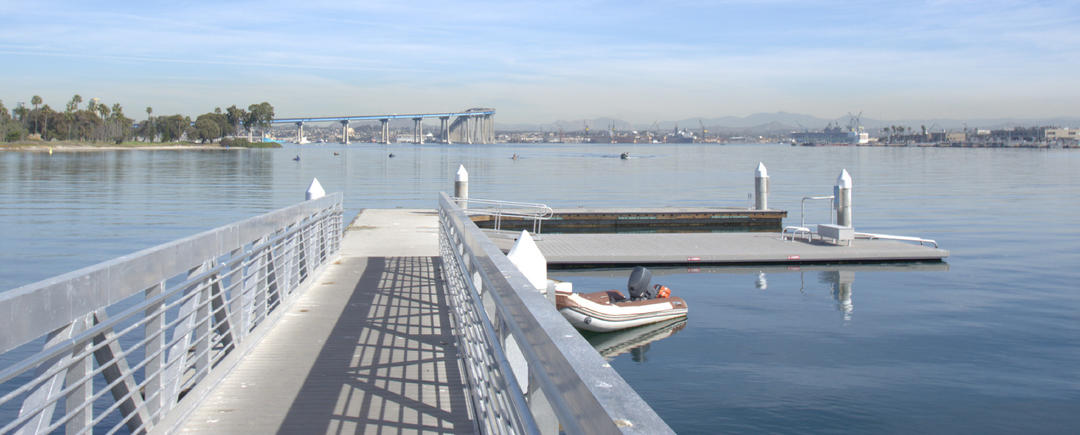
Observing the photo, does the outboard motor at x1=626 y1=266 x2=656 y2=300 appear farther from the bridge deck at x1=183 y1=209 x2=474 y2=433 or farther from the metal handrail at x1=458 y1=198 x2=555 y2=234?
the metal handrail at x1=458 y1=198 x2=555 y2=234

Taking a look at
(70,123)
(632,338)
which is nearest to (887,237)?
(632,338)

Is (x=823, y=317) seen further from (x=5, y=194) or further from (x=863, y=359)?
(x=5, y=194)

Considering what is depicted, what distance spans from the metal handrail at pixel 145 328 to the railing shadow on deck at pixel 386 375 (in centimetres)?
67

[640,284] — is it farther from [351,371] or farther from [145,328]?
[145,328]

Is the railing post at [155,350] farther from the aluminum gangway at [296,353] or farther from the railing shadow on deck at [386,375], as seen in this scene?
the railing shadow on deck at [386,375]

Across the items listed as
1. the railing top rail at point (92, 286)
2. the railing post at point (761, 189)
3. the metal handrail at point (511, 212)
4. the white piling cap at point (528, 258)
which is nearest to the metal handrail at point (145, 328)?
the railing top rail at point (92, 286)

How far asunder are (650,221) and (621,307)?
45.4ft

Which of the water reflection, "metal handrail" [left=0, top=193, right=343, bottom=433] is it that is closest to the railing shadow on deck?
"metal handrail" [left=0, top=193, right=343, bottom=433]

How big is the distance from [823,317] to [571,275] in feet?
17.6

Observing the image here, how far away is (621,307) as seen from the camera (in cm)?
1274

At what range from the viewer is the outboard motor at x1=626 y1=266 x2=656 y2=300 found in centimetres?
1330

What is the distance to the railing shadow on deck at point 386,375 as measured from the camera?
5090mm

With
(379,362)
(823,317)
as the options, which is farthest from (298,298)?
(823,317)

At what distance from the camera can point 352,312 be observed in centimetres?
867
